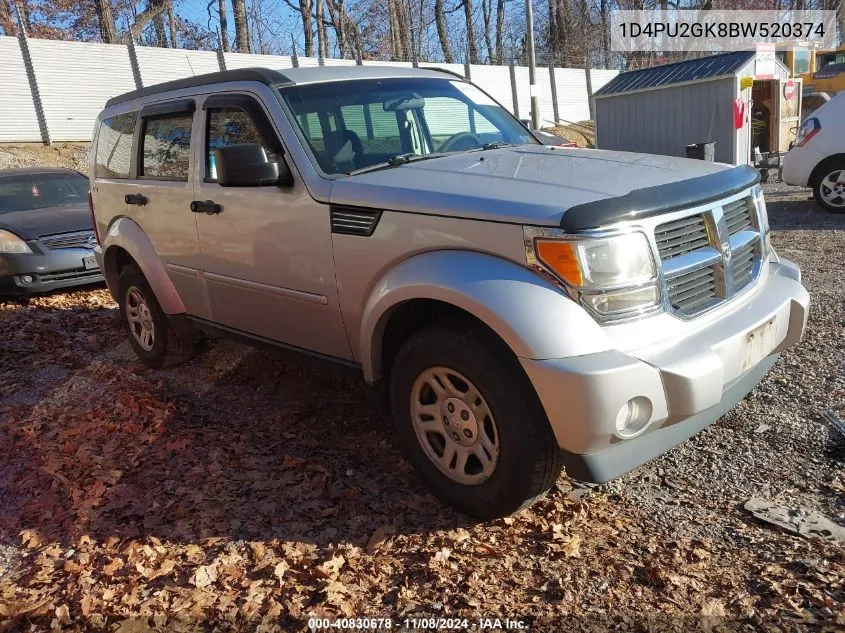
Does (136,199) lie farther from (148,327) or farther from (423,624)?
(423,624)

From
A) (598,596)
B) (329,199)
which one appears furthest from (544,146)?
(598,596)

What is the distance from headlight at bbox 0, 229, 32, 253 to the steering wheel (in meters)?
5.57

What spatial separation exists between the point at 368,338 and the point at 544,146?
67.6 inches

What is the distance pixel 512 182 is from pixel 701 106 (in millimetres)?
11621

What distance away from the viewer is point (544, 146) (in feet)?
13.6

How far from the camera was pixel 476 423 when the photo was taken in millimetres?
2887

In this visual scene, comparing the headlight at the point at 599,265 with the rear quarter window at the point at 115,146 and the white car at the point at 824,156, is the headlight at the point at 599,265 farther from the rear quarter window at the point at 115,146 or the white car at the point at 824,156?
the white car at the point at 824,156

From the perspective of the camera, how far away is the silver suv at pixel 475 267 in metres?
2.58

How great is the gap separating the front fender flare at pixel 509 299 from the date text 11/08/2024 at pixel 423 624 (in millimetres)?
938

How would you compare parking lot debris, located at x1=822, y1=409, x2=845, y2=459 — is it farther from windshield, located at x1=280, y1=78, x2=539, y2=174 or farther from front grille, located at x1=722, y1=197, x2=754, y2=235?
windshield, located at x1=280, y1=78, x2=539, y2=174

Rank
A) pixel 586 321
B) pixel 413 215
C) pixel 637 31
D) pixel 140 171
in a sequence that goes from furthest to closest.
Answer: pixel 637 31, pixel 140 171, pixel 413 215, pixel 586 321

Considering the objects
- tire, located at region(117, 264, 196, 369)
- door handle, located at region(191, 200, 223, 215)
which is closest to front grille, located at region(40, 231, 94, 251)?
tire, located at region(117, 264, 196, 369)

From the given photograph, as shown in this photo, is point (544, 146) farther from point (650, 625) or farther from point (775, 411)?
point (650, 625)

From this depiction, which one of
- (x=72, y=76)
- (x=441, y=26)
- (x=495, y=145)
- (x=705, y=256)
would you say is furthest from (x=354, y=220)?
(x=441, y=26)
